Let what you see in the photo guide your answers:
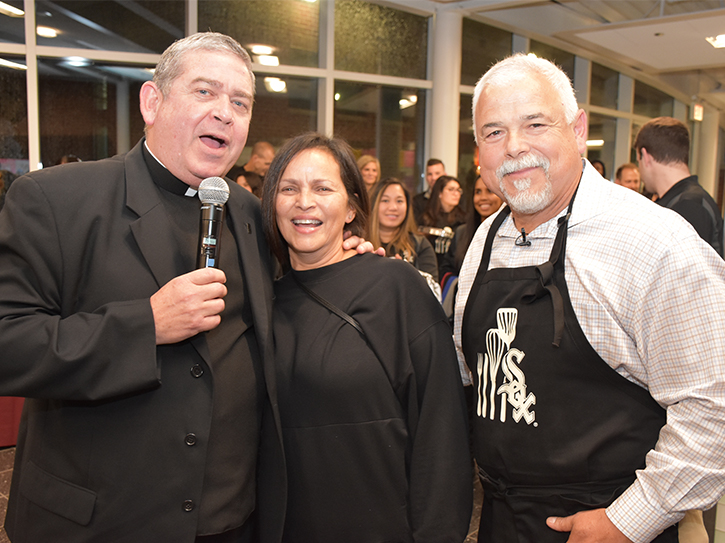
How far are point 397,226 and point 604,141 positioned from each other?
9266 millimetres

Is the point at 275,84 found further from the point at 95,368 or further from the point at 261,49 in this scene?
the point at 95,368

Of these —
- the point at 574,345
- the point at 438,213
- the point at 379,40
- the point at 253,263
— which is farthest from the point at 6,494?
the point at 379,40

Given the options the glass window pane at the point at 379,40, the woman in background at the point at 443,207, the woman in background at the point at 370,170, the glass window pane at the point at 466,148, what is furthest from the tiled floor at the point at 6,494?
the glass window pane at the point at 466,148

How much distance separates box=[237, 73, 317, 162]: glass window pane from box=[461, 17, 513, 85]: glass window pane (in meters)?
2.48

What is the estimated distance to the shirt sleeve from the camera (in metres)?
1.26

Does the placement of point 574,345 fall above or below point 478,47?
below

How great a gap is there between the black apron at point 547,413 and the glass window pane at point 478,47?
779cm

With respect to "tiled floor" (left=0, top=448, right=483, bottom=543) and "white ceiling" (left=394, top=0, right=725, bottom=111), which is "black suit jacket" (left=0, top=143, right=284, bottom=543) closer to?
"tiled floor" (left=0, top=448, right=483, bottom=543)

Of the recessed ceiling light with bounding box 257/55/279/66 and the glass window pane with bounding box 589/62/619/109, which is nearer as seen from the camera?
the recessed ceiling light with bounding box 257/55/279/66

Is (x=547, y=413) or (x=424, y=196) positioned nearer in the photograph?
(x=547, y=413)

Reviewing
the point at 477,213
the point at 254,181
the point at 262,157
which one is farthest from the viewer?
the point at 262,157

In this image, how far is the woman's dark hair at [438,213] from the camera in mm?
5551

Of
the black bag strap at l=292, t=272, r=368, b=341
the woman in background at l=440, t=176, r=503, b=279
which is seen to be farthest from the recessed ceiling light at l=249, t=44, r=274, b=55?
the black bag strap at l=292, t=272, r=368, b=341

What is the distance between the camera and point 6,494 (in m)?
3.42
